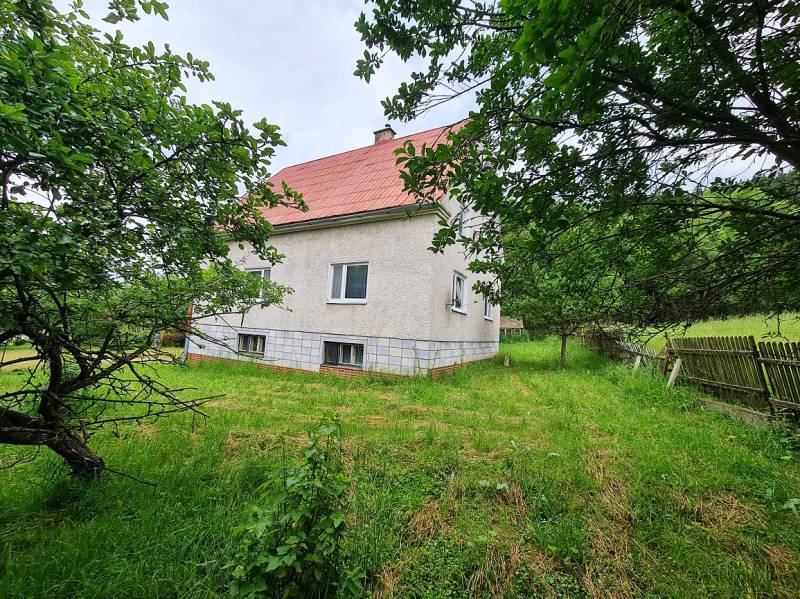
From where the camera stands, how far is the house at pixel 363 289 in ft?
26.4

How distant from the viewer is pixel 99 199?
1.83 metres

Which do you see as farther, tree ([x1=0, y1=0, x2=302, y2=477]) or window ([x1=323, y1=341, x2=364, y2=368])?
window ([x1=323, y1=341, x2=364, y2=368])

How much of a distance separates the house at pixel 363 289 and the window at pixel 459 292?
0.03m

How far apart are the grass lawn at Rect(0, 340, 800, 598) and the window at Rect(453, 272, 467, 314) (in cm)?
531

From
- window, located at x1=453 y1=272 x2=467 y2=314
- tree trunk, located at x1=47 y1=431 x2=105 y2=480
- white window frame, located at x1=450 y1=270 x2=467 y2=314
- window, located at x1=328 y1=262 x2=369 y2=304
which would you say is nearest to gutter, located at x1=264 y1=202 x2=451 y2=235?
window, located at x1=328 y1=262 x2=369 y2=304

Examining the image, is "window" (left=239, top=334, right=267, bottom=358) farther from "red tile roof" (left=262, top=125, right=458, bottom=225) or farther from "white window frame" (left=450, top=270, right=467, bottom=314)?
"white window frame" (left=450, top=270, right=467, bottom=314)

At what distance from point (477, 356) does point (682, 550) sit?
32.2 feet

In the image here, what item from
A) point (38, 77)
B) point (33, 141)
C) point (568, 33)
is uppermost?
point (568, 33)

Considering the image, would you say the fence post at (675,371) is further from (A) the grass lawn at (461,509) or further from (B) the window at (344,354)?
(B) the window at (344,354)

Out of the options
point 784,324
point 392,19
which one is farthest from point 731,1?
point 784,324

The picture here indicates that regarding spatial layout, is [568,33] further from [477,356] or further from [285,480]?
[477,356]

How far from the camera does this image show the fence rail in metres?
4.06

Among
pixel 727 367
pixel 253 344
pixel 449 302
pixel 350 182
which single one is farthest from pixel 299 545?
pixel 350 182

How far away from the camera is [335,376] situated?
839 cm
